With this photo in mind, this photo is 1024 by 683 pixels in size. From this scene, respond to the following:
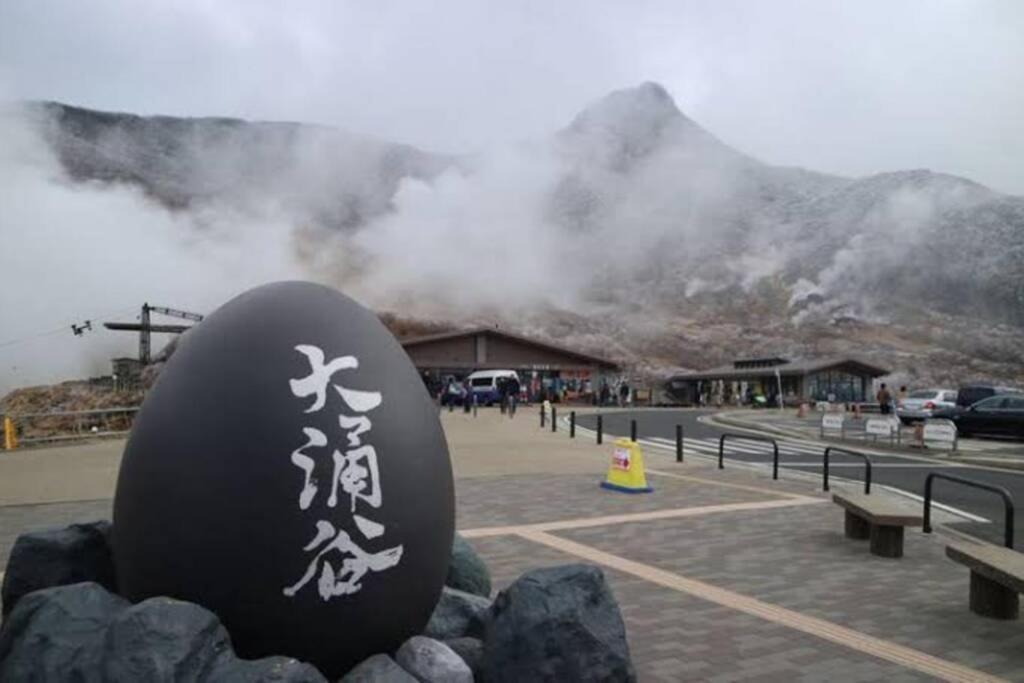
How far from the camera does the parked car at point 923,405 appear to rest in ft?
110

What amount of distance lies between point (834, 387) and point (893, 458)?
1552 inches

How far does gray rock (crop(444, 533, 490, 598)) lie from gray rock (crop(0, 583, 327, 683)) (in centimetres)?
206

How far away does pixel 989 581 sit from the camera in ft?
20.0

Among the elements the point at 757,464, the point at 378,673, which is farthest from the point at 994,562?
the point at 757,464

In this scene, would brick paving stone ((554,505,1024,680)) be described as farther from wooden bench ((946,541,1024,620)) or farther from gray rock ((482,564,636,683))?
gray rock ((482,564,636,683))

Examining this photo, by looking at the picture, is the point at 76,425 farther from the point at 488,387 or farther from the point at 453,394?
the point at 488,387

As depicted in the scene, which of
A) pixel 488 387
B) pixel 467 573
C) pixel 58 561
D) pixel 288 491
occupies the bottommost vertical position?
pixel 467 573

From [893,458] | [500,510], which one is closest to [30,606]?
[500,510]

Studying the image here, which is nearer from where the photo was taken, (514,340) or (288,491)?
(288,491)

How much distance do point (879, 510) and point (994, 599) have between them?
2232 mm

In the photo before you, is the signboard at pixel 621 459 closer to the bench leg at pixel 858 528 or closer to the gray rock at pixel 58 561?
the bench leg at pixel 858 528

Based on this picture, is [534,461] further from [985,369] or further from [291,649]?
[985,369]

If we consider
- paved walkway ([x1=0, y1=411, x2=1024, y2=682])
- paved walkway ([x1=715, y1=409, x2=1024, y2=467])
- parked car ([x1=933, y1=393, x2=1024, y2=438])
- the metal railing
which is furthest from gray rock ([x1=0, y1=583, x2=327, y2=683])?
parked car ([x1=933, y1=393, x2=1024, y2=438])

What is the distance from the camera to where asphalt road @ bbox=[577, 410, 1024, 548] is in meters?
11.6
